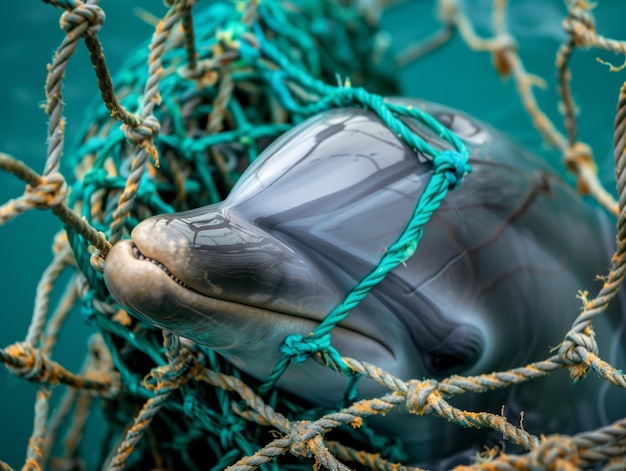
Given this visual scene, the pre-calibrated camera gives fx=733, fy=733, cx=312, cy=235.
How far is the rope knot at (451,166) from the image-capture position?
5.54 ft

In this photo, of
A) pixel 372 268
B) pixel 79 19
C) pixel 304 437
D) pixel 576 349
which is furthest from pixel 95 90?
pixel 576 349

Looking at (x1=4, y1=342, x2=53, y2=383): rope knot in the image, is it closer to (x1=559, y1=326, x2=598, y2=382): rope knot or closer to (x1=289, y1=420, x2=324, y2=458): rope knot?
(x1=289, y1=420, x2=324, y2=458): rope knot

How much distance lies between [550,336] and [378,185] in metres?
0.67

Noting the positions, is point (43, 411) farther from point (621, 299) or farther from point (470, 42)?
point (470, 42)

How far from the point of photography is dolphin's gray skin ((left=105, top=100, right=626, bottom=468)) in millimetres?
1463

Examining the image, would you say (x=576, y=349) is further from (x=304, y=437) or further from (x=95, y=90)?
(x=95, y=90)

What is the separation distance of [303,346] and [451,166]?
0.53 m

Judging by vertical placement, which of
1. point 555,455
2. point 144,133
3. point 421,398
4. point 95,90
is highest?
point 95,90

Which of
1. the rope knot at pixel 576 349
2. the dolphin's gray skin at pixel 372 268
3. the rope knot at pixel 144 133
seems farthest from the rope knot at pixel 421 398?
the rope knot at pixel 144 133

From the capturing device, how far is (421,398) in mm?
1533

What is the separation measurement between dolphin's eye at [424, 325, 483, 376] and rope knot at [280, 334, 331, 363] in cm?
31

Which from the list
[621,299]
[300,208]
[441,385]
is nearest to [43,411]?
[300,208]

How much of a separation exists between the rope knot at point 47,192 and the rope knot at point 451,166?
0.83 metres

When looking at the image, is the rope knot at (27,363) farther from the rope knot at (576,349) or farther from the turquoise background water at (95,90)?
the turquoise background water at (95,90)
